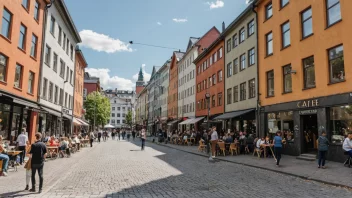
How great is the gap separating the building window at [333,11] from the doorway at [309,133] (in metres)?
5.99

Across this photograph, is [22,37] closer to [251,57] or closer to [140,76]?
[251,57]

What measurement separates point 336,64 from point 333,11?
3.05 metres

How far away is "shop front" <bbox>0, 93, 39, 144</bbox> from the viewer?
17625mm

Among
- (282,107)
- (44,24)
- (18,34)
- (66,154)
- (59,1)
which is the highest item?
(59,1)

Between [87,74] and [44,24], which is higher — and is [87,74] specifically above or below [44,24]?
above

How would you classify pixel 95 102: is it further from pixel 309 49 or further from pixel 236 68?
pixel 309 49

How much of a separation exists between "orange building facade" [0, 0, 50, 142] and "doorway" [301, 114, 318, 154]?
18.2m

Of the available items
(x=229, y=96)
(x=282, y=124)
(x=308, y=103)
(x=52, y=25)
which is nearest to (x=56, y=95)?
(x=52, y=25)

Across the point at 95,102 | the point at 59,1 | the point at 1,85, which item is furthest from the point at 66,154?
the point at 95,102

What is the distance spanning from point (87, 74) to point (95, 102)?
73.0 ft

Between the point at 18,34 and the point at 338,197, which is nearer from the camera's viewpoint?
the point at 338,197

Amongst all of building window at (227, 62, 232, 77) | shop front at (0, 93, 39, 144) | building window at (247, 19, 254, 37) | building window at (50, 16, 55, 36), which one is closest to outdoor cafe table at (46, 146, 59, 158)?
shop front at (0, 93, 39, 144)

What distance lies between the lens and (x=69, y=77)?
37.2 m

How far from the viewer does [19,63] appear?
19828mm
